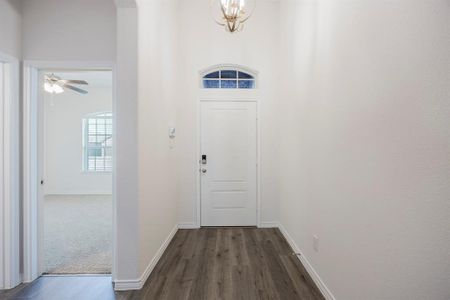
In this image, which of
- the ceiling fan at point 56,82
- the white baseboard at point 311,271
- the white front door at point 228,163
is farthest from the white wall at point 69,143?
the white baseboard at point 311,271

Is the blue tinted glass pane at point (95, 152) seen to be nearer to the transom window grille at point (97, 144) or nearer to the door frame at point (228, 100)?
the transom window grille at point (97, 144)

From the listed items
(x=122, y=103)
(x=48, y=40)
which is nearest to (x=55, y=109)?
(x=48, y=40)

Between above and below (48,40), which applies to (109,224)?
below

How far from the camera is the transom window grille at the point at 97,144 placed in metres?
6.60

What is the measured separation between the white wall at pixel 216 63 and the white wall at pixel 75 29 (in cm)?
152

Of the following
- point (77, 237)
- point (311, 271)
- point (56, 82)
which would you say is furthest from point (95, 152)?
point (311, 271)

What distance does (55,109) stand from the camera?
6398 millimetres

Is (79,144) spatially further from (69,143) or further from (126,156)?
(126,156)

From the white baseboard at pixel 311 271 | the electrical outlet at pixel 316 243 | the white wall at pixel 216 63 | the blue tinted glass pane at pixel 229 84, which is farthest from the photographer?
the blue tinted glass pane at pixel 229 84

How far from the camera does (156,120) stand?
2736 millimetres

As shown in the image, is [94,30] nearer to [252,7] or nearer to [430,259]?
[252,7]

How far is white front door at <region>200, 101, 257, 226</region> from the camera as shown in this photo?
389 centimetres

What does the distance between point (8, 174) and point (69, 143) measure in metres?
4.87

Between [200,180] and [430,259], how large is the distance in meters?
3.17
